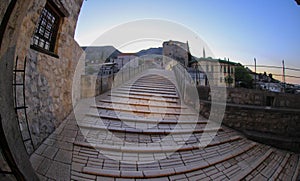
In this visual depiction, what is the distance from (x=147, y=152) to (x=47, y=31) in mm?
3641

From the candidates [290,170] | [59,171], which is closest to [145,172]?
[59,171]

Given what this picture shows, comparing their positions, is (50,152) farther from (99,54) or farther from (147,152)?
(99,54)

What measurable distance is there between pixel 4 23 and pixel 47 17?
221cm

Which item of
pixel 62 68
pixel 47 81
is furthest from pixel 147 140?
pixel 62 68

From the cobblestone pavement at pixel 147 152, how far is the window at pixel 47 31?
6.50 ft

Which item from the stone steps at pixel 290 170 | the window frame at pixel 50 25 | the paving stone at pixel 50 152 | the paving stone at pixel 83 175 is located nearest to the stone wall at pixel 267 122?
the stone steps at pixel 290 170

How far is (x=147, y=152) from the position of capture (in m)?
3.02

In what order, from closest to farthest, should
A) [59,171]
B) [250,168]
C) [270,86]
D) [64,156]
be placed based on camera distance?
1. [59,171]
2. [64,156]
3. [250,168]
4. [270,86]

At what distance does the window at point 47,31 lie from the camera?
2.91m

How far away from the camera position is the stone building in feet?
5.00

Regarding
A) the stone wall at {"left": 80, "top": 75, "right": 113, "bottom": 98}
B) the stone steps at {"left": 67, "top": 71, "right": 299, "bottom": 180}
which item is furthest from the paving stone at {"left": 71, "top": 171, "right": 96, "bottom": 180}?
the stone wall at {"left": 80, "top": 75, "right": 113, "bottom": 98}

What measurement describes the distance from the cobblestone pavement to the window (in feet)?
6.50

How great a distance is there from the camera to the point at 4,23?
1380mm

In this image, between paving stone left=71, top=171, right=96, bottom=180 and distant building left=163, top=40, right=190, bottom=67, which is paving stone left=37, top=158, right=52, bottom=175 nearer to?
paving stone left=71, top=171, right=96, bottom=180
